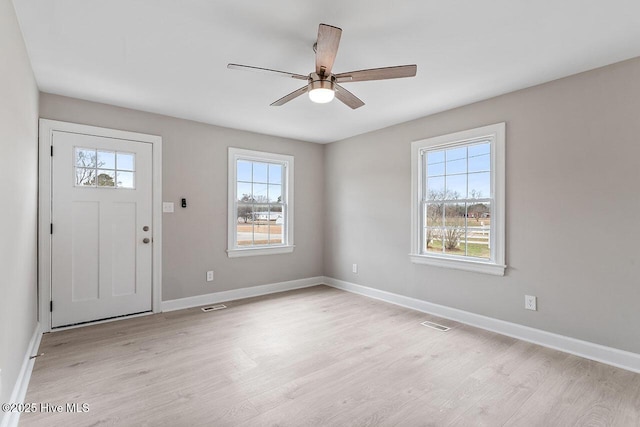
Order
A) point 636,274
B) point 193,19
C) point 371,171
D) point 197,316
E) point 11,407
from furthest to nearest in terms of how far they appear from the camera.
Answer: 1. point 371,171
2. point 197,316
3. point 636,274
4. point 193,19
5. point 11,407

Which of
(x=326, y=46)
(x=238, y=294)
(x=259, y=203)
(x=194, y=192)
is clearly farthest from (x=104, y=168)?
(x=326, y=46)

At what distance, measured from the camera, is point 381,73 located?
2148 mm

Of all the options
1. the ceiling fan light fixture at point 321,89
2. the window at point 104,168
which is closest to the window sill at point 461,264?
the ceiling fan light fixture at point 321,89

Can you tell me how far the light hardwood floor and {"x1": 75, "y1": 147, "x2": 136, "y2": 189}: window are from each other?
5.10 ft

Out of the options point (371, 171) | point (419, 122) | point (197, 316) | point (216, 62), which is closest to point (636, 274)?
point (419, 122)

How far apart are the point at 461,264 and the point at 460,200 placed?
73cm

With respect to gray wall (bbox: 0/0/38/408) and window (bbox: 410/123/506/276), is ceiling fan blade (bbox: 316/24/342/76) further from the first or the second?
window (bbox: 410/123/506/276)

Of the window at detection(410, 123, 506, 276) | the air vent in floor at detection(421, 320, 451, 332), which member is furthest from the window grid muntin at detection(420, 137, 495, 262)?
the air vent in floor at detection(421, 320, 451, 332)

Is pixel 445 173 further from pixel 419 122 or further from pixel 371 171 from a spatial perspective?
pixel 371 171

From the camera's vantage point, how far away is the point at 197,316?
379 centimetres

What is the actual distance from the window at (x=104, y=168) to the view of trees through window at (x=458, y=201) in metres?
3.58

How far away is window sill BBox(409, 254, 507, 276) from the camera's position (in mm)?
3328

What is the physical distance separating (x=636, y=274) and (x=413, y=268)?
6.85ft

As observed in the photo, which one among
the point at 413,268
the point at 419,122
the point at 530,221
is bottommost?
the point at 413,268
